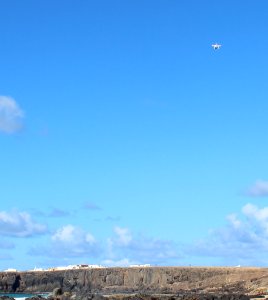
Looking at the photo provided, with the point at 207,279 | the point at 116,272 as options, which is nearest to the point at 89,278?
the point at 116,272

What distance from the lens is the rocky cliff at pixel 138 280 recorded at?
140 metres

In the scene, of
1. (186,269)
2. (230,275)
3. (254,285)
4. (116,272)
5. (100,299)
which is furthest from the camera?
(116,272)

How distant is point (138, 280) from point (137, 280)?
13.5 inches

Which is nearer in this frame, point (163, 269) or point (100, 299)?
point (100, 299)

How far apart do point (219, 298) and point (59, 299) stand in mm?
19241

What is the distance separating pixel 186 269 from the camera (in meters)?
165

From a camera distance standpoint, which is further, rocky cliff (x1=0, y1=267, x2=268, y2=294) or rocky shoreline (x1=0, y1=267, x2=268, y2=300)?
rocky cliff (x1=0, y1=267, x2=268, y2=294)

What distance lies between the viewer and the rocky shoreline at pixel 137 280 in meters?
137

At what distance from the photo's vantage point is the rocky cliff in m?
140

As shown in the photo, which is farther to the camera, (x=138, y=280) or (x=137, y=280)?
(x=137, y=280)

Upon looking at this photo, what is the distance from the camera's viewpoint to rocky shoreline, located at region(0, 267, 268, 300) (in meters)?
137

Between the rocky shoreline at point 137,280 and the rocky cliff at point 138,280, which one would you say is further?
the rocky cliff at point 138,280

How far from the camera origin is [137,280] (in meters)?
170

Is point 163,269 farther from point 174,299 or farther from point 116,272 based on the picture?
point 174,299
